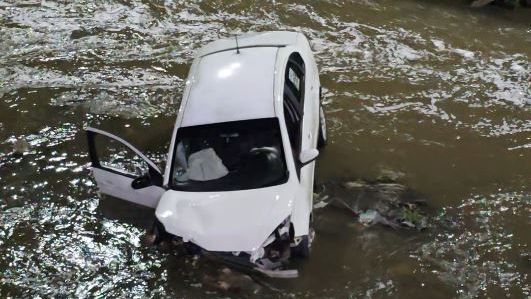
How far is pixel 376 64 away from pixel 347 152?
294cm

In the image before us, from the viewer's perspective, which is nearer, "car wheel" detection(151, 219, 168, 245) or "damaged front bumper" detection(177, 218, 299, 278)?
"damaged front bumper" detection(177, 218, 299, 278)

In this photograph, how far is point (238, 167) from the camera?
19.1 feet

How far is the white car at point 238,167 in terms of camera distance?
5426 mm

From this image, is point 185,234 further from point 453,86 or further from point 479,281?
point 453,86

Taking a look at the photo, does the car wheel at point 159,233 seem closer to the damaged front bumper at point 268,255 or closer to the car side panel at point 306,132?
the damaged front bumper at point 268,255

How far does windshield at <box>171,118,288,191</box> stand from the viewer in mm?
5770

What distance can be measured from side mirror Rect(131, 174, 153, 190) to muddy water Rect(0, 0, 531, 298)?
813 millimetres

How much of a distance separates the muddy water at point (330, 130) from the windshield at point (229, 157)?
1.03 metres

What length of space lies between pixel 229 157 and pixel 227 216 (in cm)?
75

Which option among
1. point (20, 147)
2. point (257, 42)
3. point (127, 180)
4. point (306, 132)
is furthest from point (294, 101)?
point (20, 147)

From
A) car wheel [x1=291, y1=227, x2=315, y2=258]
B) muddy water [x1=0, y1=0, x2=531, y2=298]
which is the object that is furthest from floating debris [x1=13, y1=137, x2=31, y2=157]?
car wheel [x1=291, y1=227, x2=315, y2=258]

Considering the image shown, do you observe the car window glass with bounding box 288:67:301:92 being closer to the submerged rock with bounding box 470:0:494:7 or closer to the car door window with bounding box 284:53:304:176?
the car door window with bounding box 284:53:304:176

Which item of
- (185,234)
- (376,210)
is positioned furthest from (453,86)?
(185,234)

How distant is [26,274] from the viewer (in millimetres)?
6148
